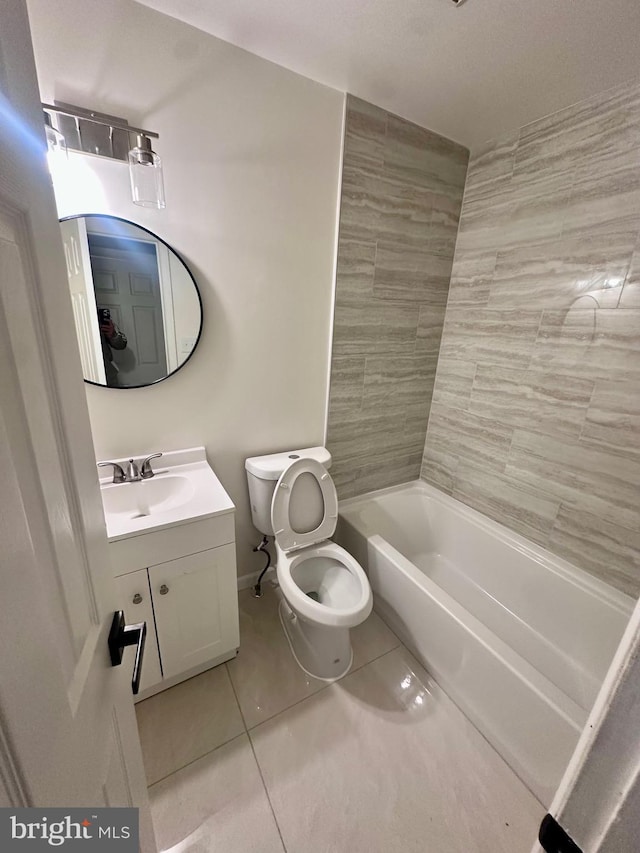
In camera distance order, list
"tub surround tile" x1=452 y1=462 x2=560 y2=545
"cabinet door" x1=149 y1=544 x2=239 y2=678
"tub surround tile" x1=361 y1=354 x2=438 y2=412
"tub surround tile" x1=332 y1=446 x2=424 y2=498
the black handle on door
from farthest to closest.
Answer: "tub surround tile" x1=332 y1=446 x2=424 y2=498 → "tub surround tile" x1=361 y1=354 x2=438 y2=412 → "tub surround tile" x1=452 y1=462 x2=560 y2=545 → "cabinet door" x1=149 y1=544 x2=239 y2=678 → the black handle on door

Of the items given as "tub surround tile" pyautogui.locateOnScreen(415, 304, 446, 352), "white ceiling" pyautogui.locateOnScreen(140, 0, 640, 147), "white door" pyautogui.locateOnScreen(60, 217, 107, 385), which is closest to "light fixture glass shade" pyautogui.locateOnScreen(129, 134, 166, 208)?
"white door" pyautogui.locateOnScreen(60, 217, 107, 385)

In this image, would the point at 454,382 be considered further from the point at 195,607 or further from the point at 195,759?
the point at 195,759

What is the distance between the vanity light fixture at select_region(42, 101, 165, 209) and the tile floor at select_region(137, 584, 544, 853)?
1.93 meters

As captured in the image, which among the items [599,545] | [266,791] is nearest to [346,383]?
[599,545]

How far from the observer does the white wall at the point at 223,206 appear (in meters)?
1.08

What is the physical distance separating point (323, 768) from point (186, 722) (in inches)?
21.3

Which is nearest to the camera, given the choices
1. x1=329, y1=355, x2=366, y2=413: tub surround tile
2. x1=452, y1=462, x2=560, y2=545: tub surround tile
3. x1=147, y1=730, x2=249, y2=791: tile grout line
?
x1=147, y1=730, x2=249, y2=791: tile grout line

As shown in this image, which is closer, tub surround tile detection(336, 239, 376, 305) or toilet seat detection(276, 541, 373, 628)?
toilet seat detection(276, 541, 373, 628)

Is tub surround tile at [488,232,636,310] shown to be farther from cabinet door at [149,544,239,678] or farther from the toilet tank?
cabinet door at [149,544,239,678]

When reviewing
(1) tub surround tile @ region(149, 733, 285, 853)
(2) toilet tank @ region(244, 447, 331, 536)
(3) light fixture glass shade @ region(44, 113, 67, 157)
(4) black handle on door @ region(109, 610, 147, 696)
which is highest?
(3) light fixture glass shade @ region(44, 113, 67, 157)

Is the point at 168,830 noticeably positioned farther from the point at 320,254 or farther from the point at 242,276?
the point at 320,254

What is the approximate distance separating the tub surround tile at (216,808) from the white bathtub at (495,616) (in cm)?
82

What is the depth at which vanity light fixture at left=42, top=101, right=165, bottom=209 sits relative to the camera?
40.6 inches

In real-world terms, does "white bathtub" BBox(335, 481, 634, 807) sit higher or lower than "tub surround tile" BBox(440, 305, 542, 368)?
lower
